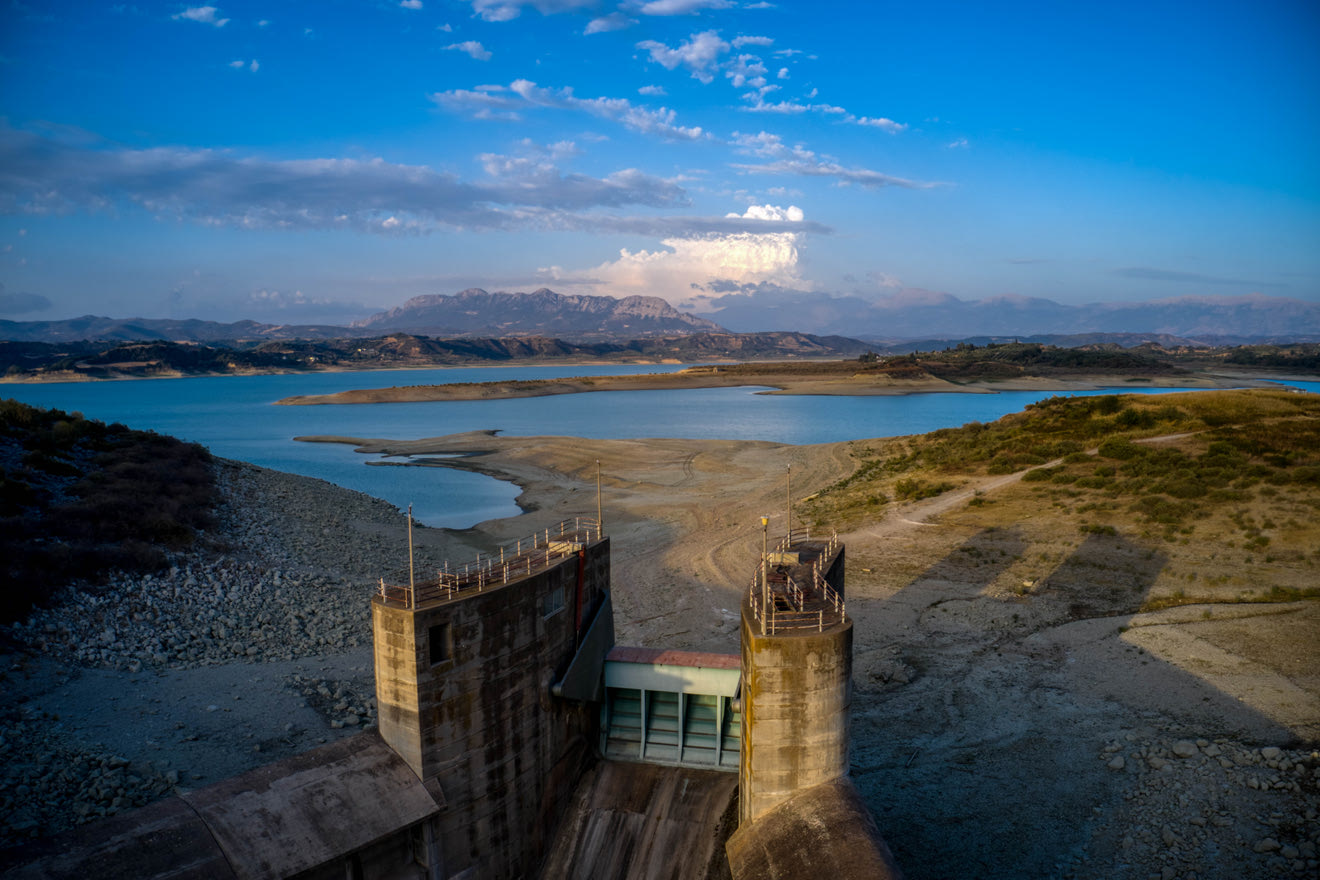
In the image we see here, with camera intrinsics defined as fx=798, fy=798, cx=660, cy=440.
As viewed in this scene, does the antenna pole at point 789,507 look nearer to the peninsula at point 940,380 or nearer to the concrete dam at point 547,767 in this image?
the concrete dam at point 547,767

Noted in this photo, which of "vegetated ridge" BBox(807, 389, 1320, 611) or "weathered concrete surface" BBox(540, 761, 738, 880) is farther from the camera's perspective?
"vegetated ridge" BBox(807, 389, 1320, 611)

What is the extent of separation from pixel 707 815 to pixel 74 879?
32.1ft

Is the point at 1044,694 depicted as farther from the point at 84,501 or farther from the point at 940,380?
the point at 940,380

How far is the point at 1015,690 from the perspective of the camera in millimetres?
18547

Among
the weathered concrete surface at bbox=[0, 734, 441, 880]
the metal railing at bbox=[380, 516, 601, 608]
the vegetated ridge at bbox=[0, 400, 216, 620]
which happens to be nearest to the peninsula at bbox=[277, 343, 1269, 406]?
the vegetated ridge at bbox=[0, 400, 216, 620]

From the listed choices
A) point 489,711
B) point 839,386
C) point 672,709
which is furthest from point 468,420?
point 489,711

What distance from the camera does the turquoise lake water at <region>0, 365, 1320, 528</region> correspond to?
50.8 metres

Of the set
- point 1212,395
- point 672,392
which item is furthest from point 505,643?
point 672,392

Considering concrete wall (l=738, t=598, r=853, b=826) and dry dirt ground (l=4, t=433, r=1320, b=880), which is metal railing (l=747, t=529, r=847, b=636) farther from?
dry dirt ground (l=4, t=433, r=1320, b=880)

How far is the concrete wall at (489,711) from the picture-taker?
12648 mm

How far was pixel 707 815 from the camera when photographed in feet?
49.3

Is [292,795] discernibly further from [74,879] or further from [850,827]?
[850,827]

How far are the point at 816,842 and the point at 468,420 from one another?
3437 inches

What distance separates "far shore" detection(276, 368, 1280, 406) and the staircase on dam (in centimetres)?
11210
